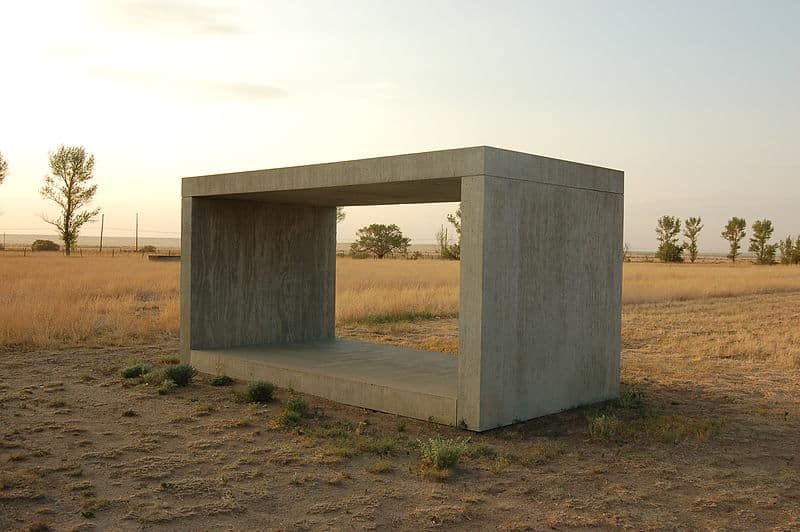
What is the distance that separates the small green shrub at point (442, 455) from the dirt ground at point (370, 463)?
0.10 m

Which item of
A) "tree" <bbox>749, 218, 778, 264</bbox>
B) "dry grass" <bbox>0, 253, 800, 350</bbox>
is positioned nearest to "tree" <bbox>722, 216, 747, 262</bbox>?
"tree" <bbox>749, 218, 778, 264</bbox>

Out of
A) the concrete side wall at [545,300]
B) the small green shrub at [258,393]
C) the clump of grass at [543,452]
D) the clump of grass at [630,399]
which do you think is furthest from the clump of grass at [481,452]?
the small green shrub at [258,393]

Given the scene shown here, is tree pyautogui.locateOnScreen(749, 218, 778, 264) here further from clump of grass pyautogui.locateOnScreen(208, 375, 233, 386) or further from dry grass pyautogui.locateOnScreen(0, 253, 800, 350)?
clump of grass pyautogui.locateOnScreen(208, 375, 233, 386)

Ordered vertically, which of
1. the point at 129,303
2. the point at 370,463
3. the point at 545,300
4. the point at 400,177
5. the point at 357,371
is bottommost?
the point at 370,463

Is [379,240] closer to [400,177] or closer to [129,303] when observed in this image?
[129,303]

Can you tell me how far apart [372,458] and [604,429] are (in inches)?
81.8

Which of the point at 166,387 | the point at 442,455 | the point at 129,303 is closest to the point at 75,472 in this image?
the point at 442,455

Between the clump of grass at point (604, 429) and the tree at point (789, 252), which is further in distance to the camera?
the tree at point (789, 252)

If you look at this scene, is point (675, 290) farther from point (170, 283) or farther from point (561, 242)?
point (561, 242)

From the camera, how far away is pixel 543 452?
561 cm

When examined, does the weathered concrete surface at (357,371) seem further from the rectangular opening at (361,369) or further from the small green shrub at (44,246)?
the small green shrub at (44,246)

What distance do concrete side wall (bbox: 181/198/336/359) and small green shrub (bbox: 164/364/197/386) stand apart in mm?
930

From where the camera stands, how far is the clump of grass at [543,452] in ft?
17.8

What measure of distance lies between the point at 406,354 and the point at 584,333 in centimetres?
261
